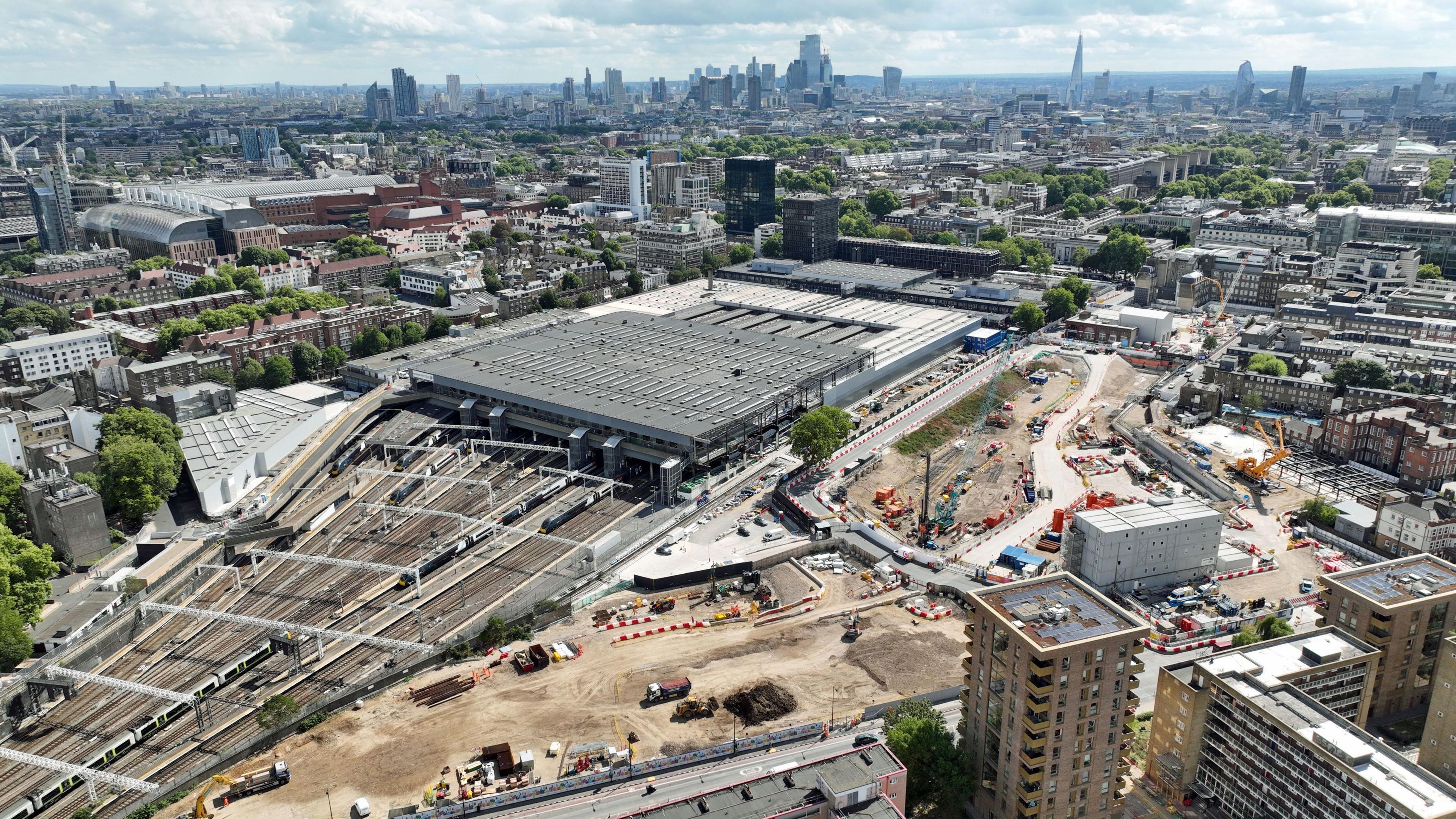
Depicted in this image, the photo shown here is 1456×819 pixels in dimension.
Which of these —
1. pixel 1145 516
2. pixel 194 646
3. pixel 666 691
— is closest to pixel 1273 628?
pixel 1145 516

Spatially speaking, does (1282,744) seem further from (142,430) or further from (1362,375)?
(142,430)

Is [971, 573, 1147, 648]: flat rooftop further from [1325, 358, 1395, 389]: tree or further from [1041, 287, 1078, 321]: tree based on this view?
[1041, 287, 1078, 321]: tree

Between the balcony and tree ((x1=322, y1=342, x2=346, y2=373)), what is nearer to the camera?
the balcony

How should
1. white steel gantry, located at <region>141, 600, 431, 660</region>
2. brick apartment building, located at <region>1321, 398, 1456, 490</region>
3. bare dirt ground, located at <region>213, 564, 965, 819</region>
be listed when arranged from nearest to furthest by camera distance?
bare dirt ground, located at <region>213, 564, 965, 819</region>
white steel gantry, located at <region>141, 600, 431, 660</region>
brick apartment building, located at <region>1321, 398, 1456, 490</region>

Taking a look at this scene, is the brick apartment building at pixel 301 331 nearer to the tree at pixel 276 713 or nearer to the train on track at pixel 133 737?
the train on track at pixel 133 737

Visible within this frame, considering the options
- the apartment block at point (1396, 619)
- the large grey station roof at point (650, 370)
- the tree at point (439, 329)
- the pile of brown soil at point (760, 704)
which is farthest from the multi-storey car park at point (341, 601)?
the apartment block at point (1396, 619)

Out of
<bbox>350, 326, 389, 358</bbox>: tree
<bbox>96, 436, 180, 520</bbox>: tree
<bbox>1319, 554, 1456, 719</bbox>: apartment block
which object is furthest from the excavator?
<bbox>350, 326, 389, 358</bbox>: tree
